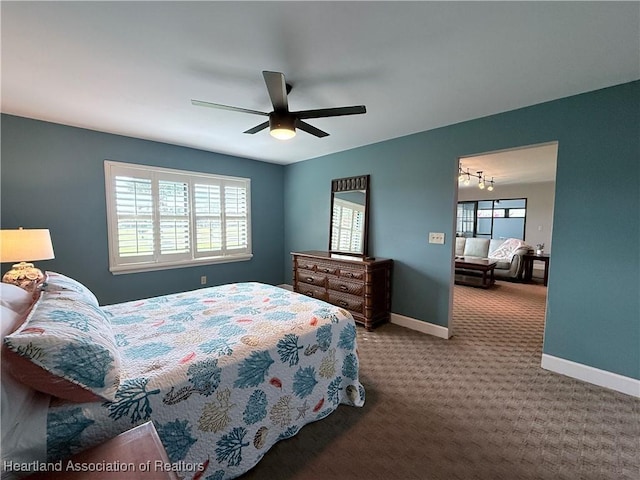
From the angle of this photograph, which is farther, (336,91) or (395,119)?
(395,119)

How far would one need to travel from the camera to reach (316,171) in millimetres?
4559

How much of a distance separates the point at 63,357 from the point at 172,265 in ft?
10.3

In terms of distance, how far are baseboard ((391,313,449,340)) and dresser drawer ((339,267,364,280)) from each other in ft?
2.57

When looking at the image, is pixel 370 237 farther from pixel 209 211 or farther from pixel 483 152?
pixel 209 211

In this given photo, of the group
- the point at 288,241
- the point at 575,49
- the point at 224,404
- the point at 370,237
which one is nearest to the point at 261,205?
the point at 288,241

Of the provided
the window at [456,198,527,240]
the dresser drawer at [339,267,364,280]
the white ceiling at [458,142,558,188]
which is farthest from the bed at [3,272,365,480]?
the window at [456,198,527,240]

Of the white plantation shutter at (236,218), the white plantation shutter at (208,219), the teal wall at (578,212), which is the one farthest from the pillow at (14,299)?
the teal wall at (578,212)

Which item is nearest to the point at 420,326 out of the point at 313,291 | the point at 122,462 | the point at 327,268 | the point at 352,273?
the point at 352,273

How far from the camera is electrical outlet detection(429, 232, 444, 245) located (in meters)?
3.18

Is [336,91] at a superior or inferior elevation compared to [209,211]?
superior

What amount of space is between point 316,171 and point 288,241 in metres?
1.43

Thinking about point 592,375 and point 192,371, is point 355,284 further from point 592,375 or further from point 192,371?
point 192,371

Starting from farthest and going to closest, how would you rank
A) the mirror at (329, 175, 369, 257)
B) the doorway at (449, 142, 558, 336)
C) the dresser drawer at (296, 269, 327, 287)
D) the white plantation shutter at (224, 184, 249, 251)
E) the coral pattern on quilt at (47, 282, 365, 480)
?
1. the doorway at (449, 142, 558, 336)
2. the white plantation shutter at (224, 184, 249, 251)
3. the mirror at (329, 175, 369, 257)
4. the dresser drawer at (296, 269, 327, 287)
5. the coral pattern on quilt at (47, 282, 365, 480)

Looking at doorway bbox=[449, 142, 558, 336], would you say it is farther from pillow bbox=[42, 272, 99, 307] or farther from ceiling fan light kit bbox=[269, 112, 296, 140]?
pillow bbox=[42, 272, 99, 307]
